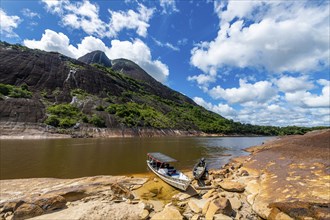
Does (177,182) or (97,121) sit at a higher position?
(97,121)

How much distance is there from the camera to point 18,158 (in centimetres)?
3600

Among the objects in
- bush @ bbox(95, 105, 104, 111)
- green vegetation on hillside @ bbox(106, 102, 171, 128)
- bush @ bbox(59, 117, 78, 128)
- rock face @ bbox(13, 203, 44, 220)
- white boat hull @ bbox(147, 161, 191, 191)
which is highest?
bush @ bbox(95, 105, 104, 111)

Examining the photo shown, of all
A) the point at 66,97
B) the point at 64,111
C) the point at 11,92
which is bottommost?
the point at 64,111

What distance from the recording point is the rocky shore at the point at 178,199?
1275 cm

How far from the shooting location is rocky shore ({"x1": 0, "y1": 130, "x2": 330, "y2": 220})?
12750 millimetres

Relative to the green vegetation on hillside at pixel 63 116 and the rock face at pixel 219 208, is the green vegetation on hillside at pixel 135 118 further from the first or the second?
the rock face at pixel 219 208

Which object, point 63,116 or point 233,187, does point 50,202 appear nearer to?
point 233,187

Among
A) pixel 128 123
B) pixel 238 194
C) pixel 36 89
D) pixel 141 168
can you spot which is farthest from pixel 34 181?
pixel 36 89

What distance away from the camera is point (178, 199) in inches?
701

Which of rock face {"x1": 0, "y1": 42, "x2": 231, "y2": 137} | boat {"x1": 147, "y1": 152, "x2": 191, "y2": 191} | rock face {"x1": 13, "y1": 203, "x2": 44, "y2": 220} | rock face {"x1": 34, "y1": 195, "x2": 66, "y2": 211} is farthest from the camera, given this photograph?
rock face {"x1": 0, "y1": 42, "x2": 231, "y2": 137}

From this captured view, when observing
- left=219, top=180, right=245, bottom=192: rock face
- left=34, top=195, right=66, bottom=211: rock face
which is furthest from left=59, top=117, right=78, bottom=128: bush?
left=219, top=180, right=245, bottom=192: rock face

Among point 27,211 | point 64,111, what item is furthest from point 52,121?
point 27,211

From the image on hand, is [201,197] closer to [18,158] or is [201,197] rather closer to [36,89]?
[18,158]

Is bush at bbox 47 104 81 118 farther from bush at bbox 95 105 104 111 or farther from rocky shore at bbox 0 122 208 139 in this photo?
rocky shore at bbox 0 122 208 139
